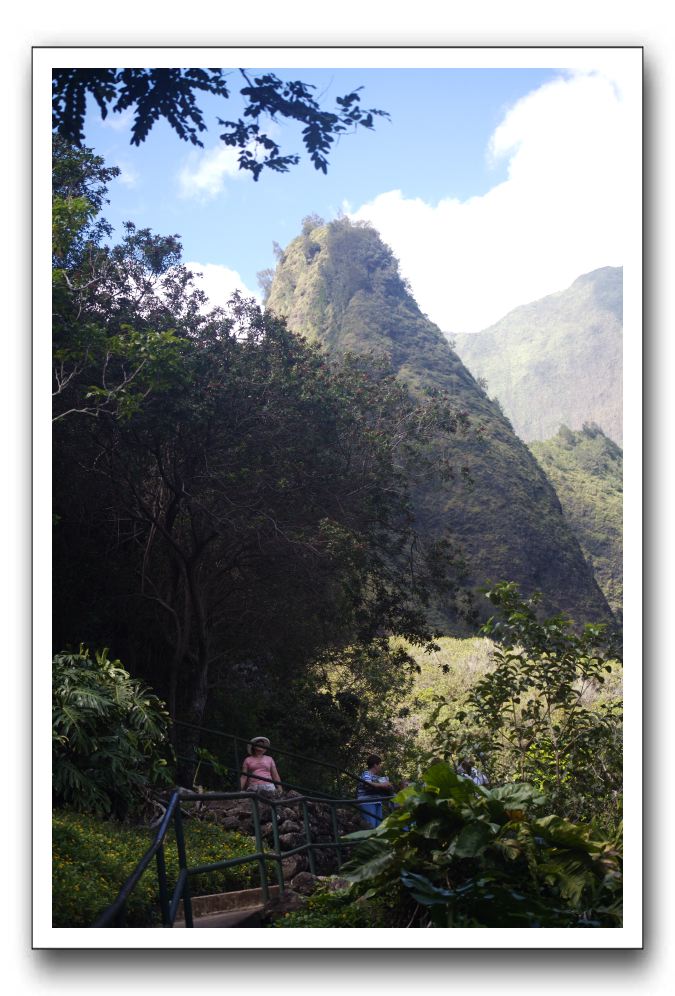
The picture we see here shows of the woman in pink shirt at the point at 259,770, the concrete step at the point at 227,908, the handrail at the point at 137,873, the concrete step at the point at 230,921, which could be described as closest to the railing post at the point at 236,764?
the woman in pink shirt at the point at 259,770

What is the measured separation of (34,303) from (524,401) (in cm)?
307

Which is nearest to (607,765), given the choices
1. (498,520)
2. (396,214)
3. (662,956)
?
(662,956)

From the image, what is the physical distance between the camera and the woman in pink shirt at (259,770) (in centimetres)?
568

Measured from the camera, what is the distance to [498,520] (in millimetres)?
5781

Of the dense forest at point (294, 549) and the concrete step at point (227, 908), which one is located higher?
the dense forest at point (294, 549)

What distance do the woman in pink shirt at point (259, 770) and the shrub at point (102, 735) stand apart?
493 millimetres

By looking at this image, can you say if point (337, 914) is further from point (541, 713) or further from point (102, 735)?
point (541, 713)

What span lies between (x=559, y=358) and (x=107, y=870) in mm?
3551

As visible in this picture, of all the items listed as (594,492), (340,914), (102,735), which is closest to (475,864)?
(340,914)

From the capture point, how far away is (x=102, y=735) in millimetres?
5160

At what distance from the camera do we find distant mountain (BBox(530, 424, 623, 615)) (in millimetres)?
4189

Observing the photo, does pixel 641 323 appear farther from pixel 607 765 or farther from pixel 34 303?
pixel 34 303

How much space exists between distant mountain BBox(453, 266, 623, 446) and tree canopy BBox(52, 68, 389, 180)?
1.37 metres

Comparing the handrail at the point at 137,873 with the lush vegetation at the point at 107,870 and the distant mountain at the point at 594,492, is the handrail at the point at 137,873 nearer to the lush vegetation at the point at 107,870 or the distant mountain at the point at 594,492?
the lush vegetation at the point at 107,870
